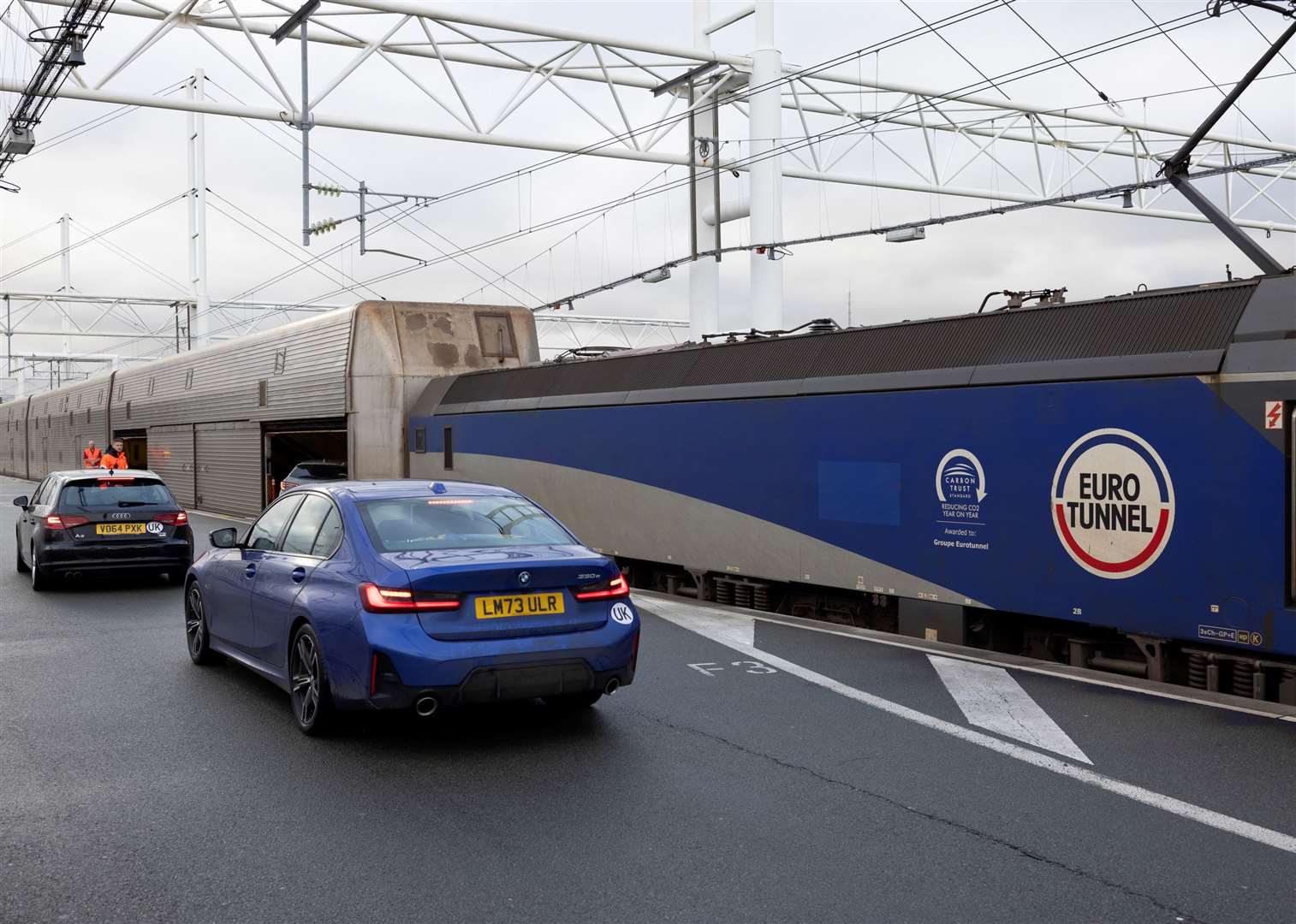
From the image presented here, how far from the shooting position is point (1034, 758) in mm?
6383

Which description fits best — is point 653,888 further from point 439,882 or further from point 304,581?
point 304,581

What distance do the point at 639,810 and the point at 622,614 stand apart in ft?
5.09

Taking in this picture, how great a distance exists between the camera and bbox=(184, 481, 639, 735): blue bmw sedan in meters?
6.29

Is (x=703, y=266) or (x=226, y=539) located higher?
(x=703, y=266)

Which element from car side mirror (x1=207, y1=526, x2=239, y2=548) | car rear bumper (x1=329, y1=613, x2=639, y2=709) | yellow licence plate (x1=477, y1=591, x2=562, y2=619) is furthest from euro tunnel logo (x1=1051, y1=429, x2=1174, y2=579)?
car side mirror (x1=207, y1=526, x2=239, y2=548)

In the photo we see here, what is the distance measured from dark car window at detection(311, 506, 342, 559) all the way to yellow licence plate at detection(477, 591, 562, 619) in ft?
3.66

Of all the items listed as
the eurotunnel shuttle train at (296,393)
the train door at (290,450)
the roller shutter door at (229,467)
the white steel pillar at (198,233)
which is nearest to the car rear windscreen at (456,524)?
the eurotunnel shuttle train at (296,393)

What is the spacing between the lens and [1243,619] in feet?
26.0

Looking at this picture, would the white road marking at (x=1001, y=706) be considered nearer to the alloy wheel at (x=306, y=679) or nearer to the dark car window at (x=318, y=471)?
the alloy wheel at (x=306, y=679)

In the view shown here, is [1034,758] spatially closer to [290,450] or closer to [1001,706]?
[1001,706]

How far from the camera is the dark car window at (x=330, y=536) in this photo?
7.05 meters

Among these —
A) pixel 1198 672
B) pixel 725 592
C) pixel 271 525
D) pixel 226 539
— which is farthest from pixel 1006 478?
pixel 226 539

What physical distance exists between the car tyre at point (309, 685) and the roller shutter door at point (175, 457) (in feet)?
84.3

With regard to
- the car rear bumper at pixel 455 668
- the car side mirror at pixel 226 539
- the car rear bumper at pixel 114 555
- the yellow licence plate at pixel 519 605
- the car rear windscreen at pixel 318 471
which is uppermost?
the car rear windscreen at pixel 318 471
